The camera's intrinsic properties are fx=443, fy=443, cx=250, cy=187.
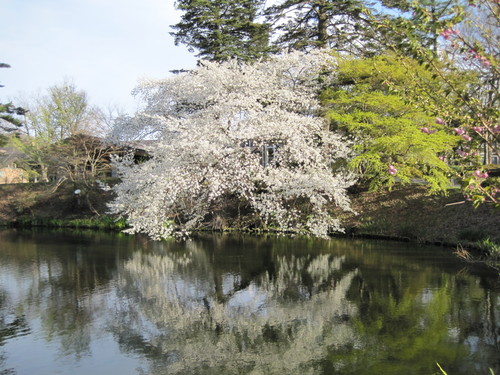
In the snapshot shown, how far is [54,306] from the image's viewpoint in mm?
9898

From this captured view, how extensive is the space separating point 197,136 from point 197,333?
9974 mm

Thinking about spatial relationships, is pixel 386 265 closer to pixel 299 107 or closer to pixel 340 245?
pixel 340 245

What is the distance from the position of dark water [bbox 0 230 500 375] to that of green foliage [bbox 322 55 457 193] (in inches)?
176

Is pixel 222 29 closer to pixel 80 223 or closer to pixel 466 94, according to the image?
pixel 80 223

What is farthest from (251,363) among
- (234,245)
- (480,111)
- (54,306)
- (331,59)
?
(331,59)

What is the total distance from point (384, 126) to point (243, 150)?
6.40 m

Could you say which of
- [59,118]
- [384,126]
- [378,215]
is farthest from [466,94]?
[59,118]

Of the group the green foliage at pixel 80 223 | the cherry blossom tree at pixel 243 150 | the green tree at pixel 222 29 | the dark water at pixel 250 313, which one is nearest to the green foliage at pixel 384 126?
the cherry blossom tree at pixel 243 150

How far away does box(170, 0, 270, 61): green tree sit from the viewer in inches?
1089

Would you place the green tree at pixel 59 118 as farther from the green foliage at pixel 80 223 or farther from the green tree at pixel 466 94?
the green tree at pixel 466 94

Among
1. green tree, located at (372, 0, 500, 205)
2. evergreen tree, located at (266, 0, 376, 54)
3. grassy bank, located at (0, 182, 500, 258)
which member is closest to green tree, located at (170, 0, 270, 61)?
evergreen tree, located at (266, 0, 376, 54)

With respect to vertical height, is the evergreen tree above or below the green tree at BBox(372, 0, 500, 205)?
above

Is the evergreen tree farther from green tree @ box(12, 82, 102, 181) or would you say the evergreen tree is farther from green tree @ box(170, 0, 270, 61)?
green tree @ box(12, 82, 102, 181)

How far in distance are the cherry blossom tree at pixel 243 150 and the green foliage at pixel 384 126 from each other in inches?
36.7
